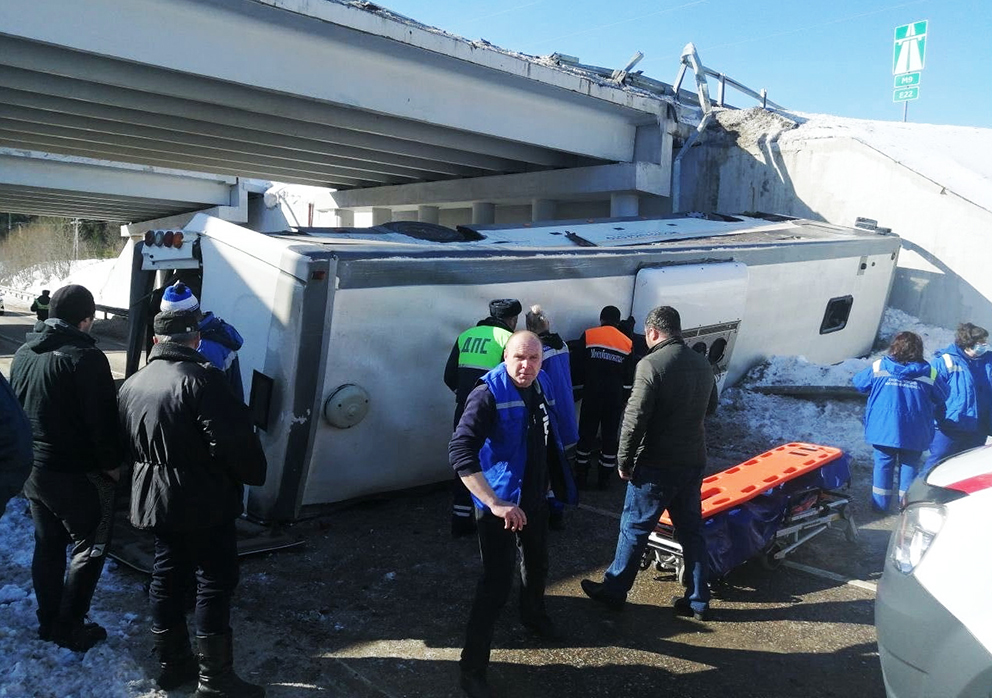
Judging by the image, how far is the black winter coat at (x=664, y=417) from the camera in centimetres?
407

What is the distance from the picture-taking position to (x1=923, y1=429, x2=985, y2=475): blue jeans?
6320mm

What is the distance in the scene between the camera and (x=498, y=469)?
11.6ft

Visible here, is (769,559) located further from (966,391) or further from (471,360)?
(966,391)

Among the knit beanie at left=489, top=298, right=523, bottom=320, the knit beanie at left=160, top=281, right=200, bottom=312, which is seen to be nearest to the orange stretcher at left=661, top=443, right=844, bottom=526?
the knit beanie at left=489, top=298, right=523, bottom=320

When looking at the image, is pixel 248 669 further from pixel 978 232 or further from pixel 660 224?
pixel 978 232

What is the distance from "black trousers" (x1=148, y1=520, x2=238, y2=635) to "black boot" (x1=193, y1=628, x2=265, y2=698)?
45mm

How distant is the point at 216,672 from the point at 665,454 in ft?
7.96

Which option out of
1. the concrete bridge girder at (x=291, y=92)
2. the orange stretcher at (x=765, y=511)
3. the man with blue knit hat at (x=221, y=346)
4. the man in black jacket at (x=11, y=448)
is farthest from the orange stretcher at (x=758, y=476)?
the concrete bridge girder at (x=291, y=92)

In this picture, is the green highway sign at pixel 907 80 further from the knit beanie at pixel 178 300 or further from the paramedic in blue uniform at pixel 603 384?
the knit beanie at pixel 178 300

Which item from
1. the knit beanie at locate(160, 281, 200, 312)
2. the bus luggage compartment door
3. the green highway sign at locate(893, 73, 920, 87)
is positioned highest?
the green highway sign at locate(893, 73, 920, 87)

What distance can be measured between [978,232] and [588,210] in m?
8.15

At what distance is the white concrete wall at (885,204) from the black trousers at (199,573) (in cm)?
1283

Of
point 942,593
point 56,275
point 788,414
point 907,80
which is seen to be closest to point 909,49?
point 907,80

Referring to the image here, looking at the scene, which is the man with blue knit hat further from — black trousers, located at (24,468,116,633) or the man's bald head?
the man's bald head
